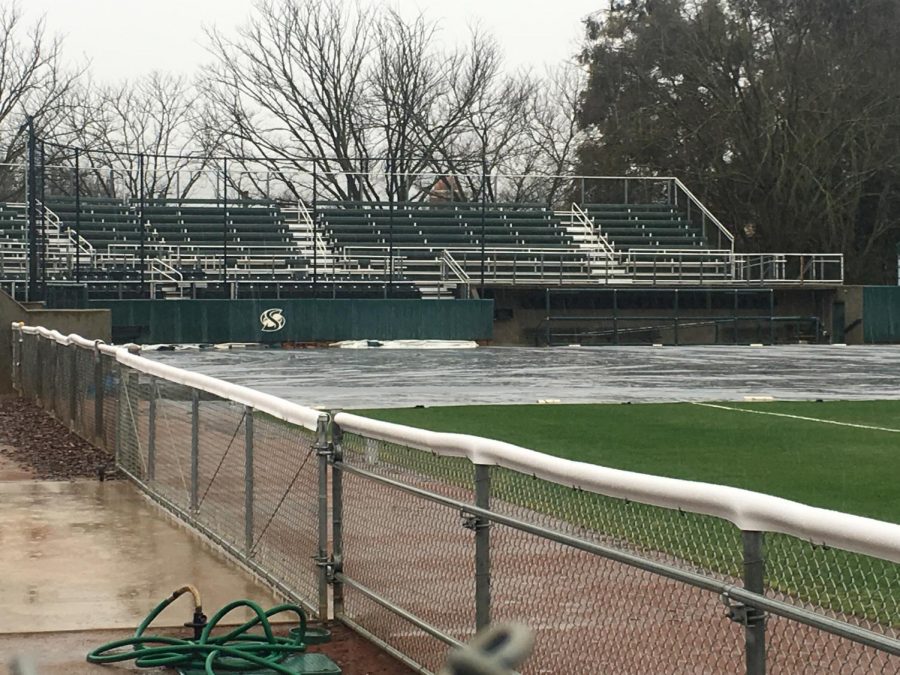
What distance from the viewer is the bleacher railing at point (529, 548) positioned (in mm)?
4090

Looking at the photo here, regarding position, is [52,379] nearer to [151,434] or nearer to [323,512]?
[151,434]

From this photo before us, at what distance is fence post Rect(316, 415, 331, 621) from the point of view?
7.58 meters

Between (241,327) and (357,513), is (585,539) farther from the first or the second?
(241,327)

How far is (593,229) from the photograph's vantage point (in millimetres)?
50719

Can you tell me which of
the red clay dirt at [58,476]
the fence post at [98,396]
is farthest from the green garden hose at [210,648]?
the fence post at [98,396]

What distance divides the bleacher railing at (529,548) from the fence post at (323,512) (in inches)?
0.5

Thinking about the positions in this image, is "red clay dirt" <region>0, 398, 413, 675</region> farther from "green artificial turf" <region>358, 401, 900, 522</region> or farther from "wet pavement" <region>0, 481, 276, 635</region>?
"green artificial turf" <region>358, 401, 900, 522</region>

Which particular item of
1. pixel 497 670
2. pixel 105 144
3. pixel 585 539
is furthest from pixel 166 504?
pixel 105 144

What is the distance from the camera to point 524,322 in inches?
1722

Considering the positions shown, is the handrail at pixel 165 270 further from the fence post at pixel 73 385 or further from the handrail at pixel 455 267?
the fence post at pixel 73 385

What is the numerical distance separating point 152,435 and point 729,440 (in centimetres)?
678

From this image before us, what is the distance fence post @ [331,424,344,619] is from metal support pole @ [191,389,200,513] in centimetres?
274

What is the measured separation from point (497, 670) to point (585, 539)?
375cm

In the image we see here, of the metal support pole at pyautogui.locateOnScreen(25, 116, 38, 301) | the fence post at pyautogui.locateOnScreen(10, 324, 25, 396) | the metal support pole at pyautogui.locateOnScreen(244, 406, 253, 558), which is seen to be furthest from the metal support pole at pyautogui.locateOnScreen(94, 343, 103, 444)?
the metal support pole at pyautogui.locateOnScreen(25, 116, 38, 301)
